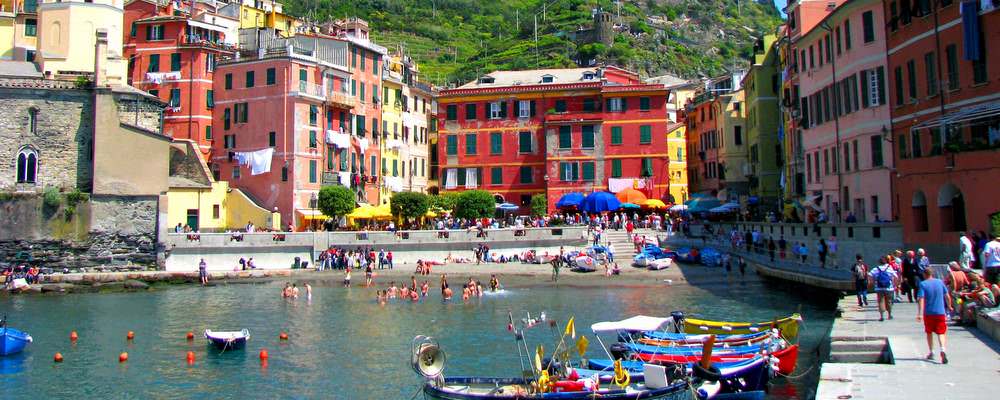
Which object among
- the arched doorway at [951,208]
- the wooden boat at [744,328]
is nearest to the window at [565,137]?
the arched doorway at [951,208]

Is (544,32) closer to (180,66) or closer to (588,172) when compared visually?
(588,172)

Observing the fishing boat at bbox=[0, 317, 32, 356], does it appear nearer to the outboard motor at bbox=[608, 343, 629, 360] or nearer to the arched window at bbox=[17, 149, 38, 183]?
the outboard motor at bbox=[608, 343, 629, 360]

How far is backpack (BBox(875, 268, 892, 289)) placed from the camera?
22.5 metres

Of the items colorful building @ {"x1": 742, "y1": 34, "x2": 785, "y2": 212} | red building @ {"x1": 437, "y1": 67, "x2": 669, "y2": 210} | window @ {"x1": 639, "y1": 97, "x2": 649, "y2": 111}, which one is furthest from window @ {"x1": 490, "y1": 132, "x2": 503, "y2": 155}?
colorful building @ {"x1": 742, "y1": 34, "x2": 785, "y2": 212}

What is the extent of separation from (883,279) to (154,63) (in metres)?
59.5

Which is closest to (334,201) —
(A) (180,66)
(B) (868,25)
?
(A) (180,66)

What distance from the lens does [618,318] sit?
3356 centimetres

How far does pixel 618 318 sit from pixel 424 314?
947 centimetres

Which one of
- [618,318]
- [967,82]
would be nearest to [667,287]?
[618,318]

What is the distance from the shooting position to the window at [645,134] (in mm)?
65500

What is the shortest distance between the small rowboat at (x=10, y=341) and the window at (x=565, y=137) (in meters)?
44.0

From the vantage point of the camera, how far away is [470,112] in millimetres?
68750

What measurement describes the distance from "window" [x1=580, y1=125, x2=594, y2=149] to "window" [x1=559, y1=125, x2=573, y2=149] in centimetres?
90

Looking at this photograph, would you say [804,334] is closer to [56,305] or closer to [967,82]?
[967,82]
